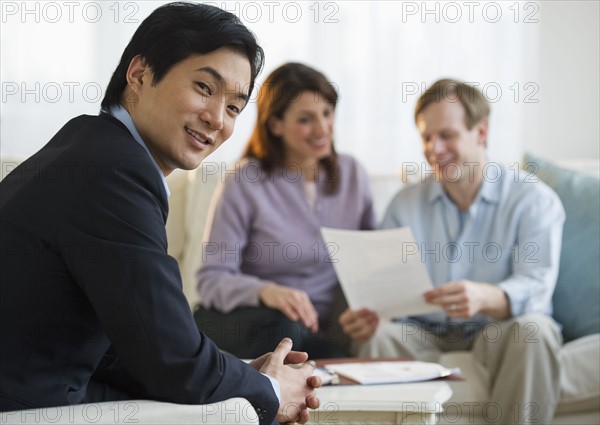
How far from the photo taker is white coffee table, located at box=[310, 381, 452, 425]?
163 cm

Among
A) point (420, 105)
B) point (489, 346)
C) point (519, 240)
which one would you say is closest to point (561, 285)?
point (519, 240)

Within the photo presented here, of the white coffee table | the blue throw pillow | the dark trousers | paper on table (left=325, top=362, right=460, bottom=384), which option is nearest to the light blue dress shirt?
the blue throw pillow

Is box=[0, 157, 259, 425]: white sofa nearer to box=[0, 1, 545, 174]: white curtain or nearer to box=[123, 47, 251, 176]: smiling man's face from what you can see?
box=[123, 47, 251, 176]: smiling man's face

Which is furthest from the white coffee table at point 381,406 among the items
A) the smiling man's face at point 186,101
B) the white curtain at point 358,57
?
the white curtain at point 358,57

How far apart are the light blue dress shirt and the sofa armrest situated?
125cm

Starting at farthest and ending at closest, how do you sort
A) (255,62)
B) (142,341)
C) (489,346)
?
(489,346) < (255,62) < (142,341)

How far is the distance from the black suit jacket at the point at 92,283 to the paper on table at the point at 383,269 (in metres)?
1.03

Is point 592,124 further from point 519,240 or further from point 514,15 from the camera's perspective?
point 519,240

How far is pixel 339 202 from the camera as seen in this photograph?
2547mm

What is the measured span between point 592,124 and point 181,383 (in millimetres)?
2536

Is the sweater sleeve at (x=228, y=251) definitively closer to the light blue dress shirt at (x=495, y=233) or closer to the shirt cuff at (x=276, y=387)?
the light blue dress shirt at (x=495, y=233)

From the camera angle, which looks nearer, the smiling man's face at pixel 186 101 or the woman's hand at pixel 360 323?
the smiling man's face at pixel 186 101

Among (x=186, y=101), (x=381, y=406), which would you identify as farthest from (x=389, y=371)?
(x=186, y=101)

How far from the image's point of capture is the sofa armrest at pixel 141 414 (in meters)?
1.10
